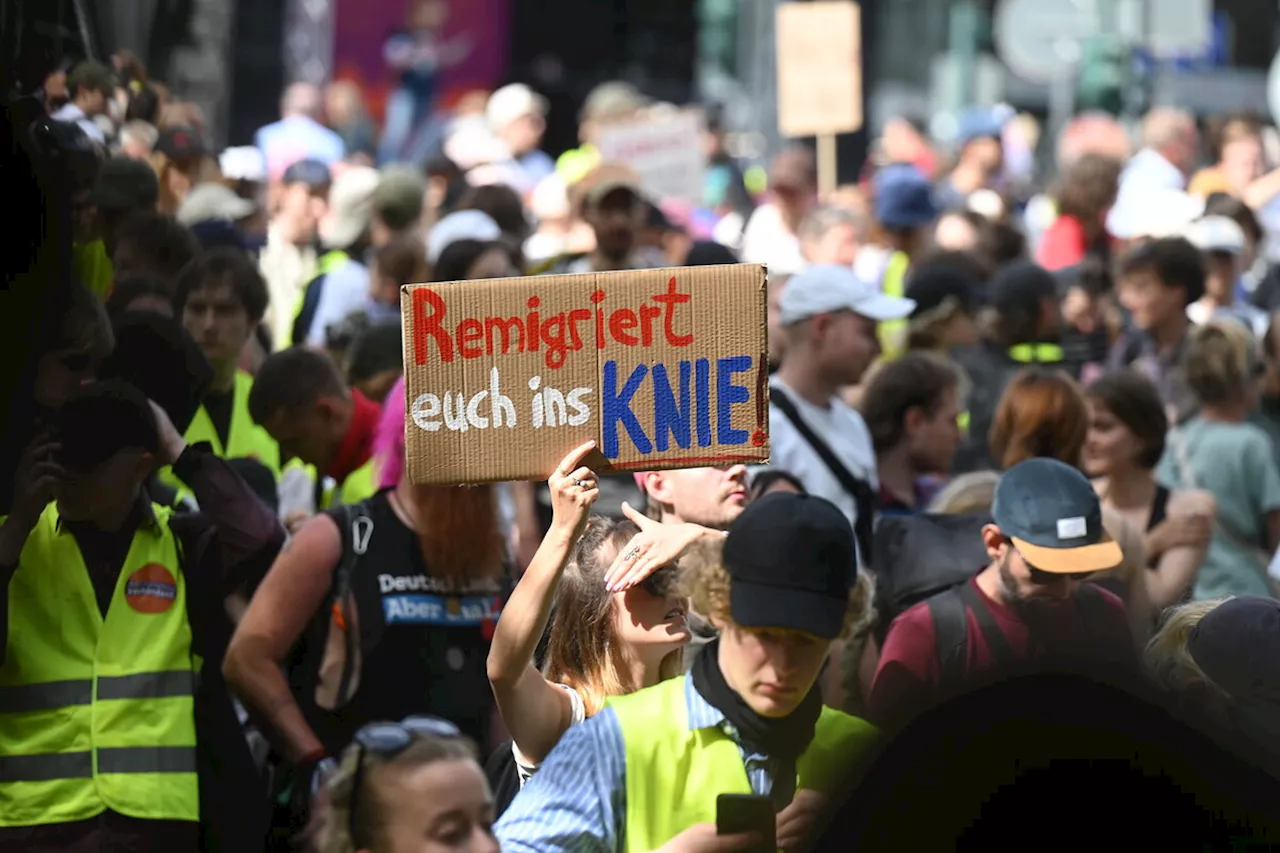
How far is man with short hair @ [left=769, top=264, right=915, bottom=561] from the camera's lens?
21.8ft

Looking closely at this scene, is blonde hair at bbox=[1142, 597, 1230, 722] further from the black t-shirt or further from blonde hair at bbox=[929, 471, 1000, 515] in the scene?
the black t-shirt

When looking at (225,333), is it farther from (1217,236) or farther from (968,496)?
(1217,236)

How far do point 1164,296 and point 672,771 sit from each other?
5.83m

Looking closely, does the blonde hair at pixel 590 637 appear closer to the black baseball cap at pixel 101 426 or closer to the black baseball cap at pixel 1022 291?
the black baseball cap at pixel 101 426

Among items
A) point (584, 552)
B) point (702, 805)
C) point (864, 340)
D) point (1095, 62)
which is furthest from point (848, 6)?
point (702, 805)

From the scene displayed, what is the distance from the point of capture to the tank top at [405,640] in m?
5.49

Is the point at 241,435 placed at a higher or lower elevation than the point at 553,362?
lower

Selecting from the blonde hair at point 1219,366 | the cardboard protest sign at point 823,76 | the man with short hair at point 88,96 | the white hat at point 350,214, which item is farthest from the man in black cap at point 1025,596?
the cardboard protest sign at point 823,76

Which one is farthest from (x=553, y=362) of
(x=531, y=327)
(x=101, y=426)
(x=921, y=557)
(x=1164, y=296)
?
(x=1164, y=296)

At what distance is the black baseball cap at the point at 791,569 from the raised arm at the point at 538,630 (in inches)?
11.8

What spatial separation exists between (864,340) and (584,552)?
2619 mm

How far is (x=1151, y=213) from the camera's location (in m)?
11.5

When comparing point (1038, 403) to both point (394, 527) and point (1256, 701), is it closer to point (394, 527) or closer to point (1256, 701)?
point (394, 527)

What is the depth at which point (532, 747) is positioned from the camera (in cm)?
405
